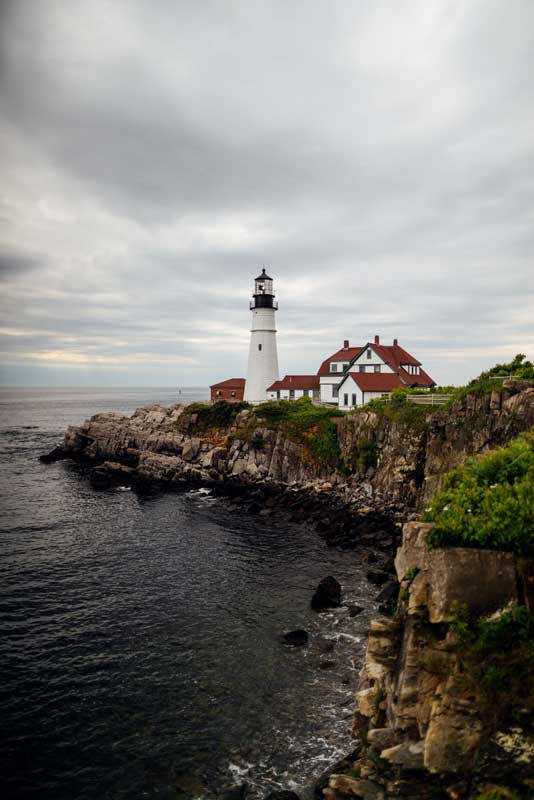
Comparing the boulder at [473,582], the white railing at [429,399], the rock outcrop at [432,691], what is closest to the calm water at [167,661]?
the rock outcrop at [432,691]

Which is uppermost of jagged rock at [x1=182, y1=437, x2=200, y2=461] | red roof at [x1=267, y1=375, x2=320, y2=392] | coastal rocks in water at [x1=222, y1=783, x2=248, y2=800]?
red roof at [x1=267, y1=375, x2=320, y2=392]

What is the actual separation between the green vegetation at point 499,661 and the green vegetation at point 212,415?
50373 mm

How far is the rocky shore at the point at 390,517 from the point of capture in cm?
896

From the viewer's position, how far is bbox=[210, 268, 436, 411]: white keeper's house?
60344 millimetres

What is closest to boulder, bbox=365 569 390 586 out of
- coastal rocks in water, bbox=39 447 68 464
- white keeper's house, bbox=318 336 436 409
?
white keeper's house, bbox=318 336 436 409

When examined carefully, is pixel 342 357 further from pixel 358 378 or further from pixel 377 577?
pixel 377 577

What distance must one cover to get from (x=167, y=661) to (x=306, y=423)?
34942 mm

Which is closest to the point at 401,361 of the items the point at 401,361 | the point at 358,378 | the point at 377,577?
the point at 401,361

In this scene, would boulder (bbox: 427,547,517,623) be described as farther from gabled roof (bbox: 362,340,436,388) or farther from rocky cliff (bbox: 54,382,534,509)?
gabled roof (bbox: 362,340,436,388)

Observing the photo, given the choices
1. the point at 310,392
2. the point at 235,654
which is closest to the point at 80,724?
the point at 235,654

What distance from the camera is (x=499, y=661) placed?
8.88m

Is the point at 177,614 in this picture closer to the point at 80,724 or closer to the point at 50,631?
the point at 50,631

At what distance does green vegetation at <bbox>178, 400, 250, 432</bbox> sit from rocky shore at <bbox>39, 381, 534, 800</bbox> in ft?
1.46

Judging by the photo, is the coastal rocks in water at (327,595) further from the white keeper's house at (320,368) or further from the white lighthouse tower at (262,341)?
the white lighthouse tower at (262,341)
